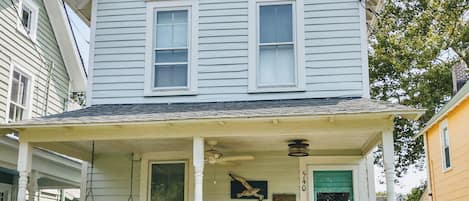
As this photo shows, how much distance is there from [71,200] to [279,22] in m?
12.3

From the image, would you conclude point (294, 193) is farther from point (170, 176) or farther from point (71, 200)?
point (71, 200)

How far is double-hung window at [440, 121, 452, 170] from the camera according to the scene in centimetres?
1250

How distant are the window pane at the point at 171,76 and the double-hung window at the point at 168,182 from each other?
1.39 metres

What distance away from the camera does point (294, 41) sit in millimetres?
8328

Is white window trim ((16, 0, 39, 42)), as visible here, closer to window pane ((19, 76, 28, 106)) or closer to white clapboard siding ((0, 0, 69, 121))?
white clapboard siding ((0, 0, 69, 121))

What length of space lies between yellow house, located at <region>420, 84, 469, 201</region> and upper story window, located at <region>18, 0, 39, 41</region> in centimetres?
915

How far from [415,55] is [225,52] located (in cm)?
920

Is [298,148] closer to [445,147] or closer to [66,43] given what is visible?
[445,147]

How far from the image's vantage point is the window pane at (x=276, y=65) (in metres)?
8.26

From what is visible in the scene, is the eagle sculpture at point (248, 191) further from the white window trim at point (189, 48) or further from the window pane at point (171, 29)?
the window pane at point (171, 29)

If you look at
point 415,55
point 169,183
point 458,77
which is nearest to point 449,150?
point 458,77

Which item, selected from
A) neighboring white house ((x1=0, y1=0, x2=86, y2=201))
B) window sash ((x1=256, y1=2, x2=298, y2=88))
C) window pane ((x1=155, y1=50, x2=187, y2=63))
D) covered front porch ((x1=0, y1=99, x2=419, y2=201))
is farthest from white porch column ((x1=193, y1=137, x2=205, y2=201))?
neighboring white house ((x1=0, y1=0, x2=86, y2=201))

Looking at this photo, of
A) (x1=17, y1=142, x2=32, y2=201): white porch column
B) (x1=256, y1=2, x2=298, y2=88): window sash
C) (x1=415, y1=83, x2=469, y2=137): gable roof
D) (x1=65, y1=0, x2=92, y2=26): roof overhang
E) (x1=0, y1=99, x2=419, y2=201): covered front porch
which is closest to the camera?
(x1=17, y1=142, x2=32, y2=201): white porch column

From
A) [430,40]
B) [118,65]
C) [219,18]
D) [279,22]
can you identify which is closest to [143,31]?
[118,65]
